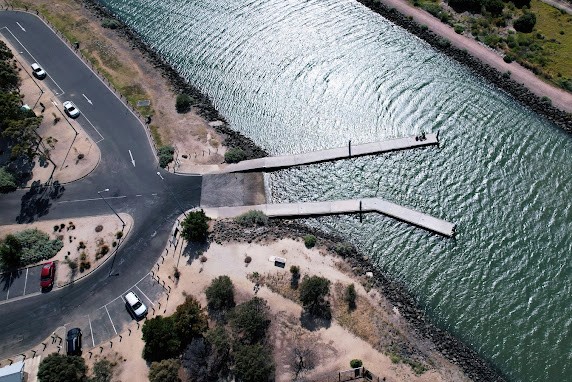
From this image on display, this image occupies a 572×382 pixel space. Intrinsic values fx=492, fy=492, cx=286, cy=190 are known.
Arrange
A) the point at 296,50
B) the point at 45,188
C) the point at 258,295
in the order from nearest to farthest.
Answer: the point at 258,295 → the point at 45,188 → the point at 296,50

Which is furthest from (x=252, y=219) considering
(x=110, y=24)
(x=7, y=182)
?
(x=110, y=24)

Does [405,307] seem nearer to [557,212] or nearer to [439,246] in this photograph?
[439,246]

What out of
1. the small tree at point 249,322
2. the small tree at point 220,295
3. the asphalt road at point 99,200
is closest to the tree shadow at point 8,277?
the asphalt road at point 99,200

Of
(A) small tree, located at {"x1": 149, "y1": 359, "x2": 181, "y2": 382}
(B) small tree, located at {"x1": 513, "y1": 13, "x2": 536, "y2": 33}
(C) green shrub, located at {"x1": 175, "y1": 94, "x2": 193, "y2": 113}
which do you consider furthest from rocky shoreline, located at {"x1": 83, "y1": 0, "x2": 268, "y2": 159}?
(B) small tree, located at {"x1": 513, "y1": 13, "x2": 536, "y2": 33}

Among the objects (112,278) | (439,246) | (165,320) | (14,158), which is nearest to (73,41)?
(14,158)

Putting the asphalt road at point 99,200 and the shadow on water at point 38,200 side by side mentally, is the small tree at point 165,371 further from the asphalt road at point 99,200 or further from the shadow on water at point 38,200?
the shadow on water at point 38,200

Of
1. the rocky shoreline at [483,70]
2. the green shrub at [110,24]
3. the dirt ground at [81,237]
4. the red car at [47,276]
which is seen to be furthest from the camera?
the green shrub at [110,24]
